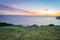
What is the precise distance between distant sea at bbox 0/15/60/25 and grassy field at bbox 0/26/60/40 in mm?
94

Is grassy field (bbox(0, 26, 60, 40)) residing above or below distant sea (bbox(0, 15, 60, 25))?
below

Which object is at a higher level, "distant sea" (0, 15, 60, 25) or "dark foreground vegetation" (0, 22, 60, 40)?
"distant sea" (0, 15, 60, 25)

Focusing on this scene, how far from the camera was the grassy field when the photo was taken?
1.89m

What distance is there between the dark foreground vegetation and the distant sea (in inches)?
2.3

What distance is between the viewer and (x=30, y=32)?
192 centimetres

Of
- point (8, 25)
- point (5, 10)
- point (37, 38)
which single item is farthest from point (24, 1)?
point (37, 38)

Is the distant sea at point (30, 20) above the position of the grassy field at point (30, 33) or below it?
above

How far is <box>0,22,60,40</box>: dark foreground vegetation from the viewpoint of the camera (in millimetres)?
1889

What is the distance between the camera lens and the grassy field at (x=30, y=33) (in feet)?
6.19

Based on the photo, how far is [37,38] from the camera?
1879 millimetres

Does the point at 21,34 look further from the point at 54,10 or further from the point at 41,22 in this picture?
the point at 54,10

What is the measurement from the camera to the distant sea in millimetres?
1964

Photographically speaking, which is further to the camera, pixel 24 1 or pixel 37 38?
pixel 24 1

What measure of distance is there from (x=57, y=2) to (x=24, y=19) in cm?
67
